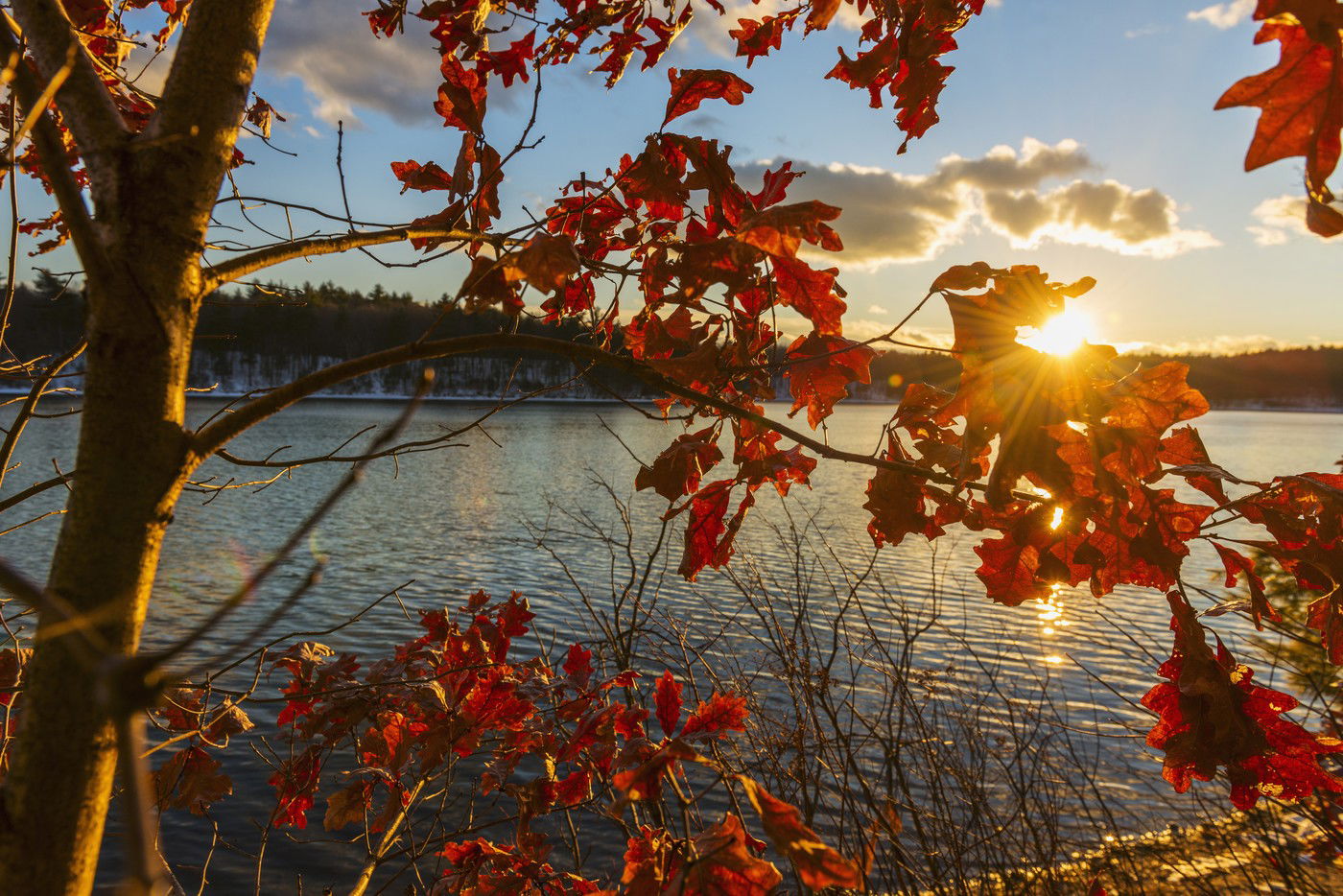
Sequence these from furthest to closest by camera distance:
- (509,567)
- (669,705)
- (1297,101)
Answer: (509,567) < (669,705) < (1297,101)

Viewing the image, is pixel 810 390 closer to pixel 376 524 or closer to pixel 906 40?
pixel 906 40

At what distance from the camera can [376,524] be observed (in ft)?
58.0

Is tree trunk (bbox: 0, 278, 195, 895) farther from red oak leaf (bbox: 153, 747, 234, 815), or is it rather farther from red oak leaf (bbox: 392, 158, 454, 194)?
red oak leaf (bbox: 153, 747, 234, 815)

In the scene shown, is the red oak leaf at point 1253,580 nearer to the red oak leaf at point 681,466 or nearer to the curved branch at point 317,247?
the red oak leaf at point 681,466

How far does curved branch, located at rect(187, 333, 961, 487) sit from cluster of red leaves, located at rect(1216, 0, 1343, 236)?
534mm

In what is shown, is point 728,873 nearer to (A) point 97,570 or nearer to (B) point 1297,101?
(A) point 97,570

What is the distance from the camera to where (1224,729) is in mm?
1099

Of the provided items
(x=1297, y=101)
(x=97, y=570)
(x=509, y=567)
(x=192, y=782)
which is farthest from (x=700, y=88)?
(x=509, y=567)

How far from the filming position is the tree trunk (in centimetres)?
83

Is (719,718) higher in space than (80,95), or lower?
lower

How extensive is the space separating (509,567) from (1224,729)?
13.7m

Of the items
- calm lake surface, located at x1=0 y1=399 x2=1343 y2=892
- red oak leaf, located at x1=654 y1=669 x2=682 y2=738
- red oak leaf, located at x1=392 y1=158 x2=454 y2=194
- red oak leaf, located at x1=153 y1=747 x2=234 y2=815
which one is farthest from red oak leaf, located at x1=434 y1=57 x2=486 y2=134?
red oak leaf, located at x1=153 y1=747 x2=234 y2=815

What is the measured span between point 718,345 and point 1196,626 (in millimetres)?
878

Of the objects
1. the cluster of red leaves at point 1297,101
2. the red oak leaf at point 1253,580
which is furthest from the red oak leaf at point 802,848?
the cluster of red leaves at point 1297,101
